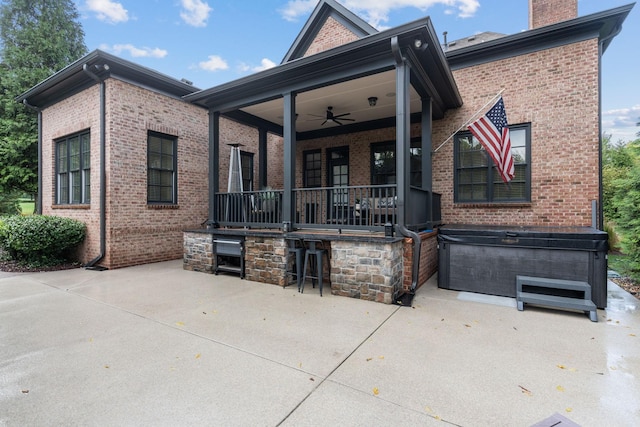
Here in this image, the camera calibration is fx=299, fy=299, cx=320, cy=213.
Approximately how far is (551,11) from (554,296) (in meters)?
6.59

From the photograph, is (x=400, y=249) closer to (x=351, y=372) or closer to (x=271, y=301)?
(x=271, y=301)

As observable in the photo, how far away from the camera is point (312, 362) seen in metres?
2.62

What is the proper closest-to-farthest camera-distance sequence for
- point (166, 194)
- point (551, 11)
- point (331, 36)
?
point (551, 11)
point (166, 194)
point (331, 36)

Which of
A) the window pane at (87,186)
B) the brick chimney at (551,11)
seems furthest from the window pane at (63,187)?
the brick chimney at (551,11)

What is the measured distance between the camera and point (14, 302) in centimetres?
443

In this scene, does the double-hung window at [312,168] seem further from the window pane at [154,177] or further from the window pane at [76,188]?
the window pane at [76,188]

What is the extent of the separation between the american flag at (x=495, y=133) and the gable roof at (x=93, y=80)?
6.96 meters

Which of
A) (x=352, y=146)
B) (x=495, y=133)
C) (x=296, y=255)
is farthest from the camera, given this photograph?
(x=352, y=146)

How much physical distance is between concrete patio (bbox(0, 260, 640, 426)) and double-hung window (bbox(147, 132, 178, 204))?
352 cm

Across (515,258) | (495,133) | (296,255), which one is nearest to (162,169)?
(296,255)

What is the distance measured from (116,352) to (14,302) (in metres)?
3.05

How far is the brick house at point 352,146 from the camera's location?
4785 millimetres

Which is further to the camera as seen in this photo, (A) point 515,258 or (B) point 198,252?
(B) point 198,252

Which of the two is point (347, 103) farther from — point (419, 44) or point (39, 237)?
point (39, 237)
